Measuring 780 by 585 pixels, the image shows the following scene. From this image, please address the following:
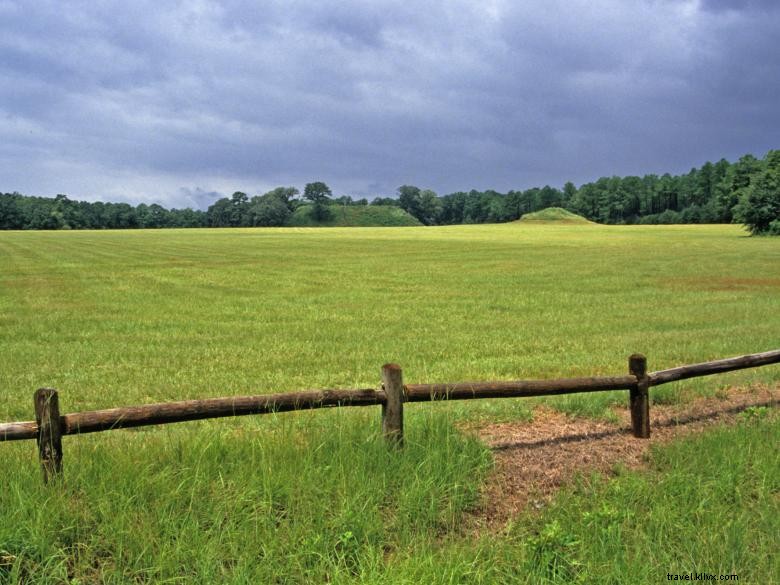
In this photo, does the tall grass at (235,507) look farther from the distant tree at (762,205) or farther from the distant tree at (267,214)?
the distant tree at (267,214)

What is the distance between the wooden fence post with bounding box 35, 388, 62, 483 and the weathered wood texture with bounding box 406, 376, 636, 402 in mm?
2984

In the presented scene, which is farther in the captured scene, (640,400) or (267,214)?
(267,214)

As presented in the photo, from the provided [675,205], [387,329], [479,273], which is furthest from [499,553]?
[675,205]

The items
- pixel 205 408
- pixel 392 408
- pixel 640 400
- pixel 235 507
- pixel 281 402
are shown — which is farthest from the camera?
pixel 640 400

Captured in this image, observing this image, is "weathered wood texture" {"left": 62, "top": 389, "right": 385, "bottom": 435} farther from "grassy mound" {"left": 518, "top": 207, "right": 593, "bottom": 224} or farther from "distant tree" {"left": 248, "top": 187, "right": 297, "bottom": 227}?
"distant tree" {"left": 248, "top": 187, "right": 297, "bottom": 227}

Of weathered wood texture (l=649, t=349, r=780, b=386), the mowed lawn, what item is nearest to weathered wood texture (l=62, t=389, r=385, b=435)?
weathered wood texture (l=649, t=349, r=780, b=386)

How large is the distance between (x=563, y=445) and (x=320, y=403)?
292 centimetres

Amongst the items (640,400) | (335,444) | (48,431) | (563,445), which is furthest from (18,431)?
(640,400)

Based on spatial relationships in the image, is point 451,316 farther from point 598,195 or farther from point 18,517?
point 598,195

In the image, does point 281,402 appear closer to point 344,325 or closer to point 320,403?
point 320,403

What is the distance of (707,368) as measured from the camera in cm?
763

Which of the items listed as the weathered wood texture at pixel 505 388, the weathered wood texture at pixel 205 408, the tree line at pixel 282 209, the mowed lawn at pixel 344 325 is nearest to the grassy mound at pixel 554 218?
the tree line at pixel 282 209

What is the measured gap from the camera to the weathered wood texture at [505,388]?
19.5ft

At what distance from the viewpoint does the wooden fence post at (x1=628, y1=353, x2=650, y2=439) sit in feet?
23.4
